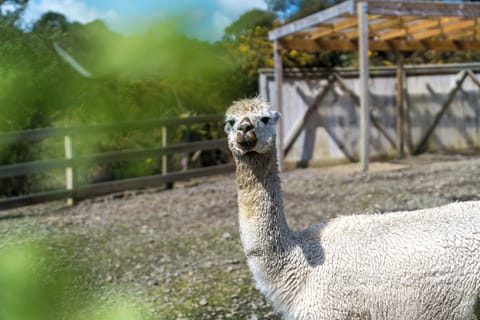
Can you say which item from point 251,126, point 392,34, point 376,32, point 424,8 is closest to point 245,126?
point 251,126

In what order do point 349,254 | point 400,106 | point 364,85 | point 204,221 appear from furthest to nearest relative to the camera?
point 400,106
point 364,85
point 204,221
point 349,254

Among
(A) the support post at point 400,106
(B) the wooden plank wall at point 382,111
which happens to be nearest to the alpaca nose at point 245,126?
(B) the wooden plank wall at point 382,111

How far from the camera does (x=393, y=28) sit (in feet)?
39.4

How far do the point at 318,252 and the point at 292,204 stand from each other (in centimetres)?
525

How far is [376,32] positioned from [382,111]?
1788mm

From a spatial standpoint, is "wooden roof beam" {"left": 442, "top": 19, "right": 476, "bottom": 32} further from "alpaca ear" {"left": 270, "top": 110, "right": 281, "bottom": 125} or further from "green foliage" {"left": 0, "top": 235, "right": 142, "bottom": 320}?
"green foliage" {"left": 0, "top": 235, "right": 142, "bottom": 320}

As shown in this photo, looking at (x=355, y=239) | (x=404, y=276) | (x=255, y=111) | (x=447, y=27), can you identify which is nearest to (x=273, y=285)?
(x=355, y=239)

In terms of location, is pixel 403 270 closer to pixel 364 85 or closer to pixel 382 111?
pixel 364 85

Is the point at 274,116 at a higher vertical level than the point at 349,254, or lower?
higher

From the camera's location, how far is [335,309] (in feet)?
7.79

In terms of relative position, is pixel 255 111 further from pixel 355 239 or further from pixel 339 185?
pixel 339 185

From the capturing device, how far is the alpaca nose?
2.16m

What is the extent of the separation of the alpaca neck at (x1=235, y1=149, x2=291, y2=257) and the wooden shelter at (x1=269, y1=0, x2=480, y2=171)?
738 centimetres

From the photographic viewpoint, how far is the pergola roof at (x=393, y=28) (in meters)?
9.74
